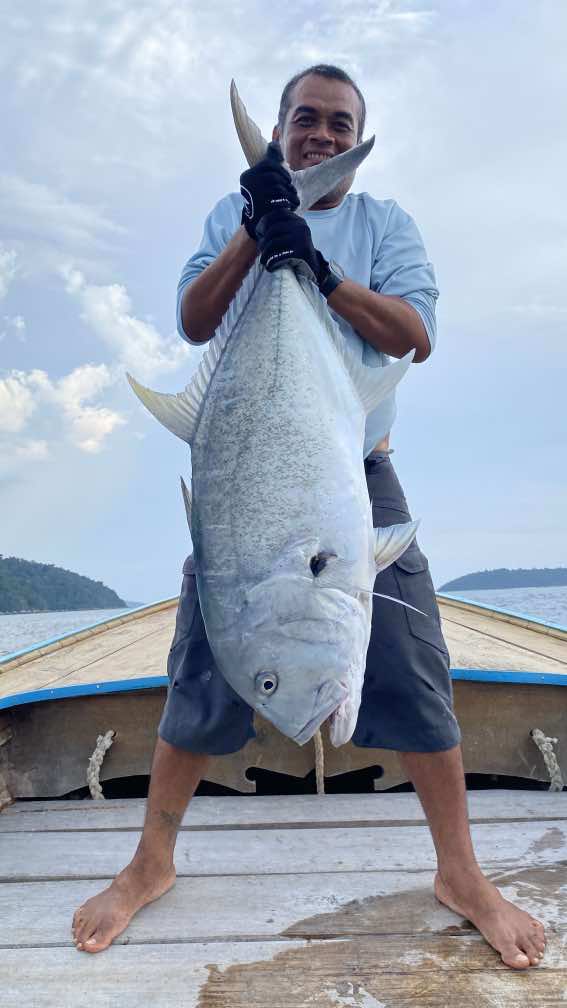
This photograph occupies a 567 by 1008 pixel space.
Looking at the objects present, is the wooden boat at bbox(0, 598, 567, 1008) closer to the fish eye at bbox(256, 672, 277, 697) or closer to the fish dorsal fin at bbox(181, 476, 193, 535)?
the fish eye at bbox(256, 672, 277, 697)

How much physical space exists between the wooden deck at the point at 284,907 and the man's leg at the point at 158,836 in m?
0.05

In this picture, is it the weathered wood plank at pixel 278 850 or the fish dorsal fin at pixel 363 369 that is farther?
the weathered wood plank at pixel 278 850

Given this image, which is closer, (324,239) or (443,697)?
(443,697)

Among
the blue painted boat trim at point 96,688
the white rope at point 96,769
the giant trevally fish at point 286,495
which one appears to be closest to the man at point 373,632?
the giant trevally fish at point 286,495

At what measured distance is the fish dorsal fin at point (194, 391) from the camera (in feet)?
5.62

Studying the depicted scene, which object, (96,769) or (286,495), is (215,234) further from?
(96,769)

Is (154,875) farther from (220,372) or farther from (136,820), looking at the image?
(220,372)

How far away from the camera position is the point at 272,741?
2.83 meters

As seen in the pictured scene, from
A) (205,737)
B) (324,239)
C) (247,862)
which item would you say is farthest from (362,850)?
(324,239)

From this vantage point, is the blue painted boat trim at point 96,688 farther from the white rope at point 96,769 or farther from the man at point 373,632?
the man at point 373,632

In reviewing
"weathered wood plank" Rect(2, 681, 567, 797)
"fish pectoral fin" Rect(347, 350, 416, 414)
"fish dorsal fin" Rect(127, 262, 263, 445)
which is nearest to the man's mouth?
"fish dorsal fin" Rect(127, 262, 263, 445)

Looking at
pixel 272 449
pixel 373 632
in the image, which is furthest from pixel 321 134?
pixel 373 632

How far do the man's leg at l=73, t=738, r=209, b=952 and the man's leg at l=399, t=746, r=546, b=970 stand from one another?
0.62 meters

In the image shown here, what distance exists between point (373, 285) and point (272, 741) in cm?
182
